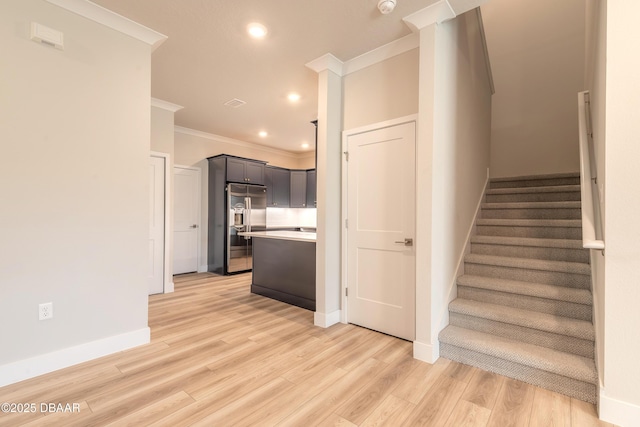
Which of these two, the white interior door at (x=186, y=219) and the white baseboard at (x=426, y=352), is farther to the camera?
the white interior door at (x=186, y=219)

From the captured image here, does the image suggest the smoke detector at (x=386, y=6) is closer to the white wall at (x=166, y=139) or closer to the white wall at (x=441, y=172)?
the white wall at (x=441, y=172)

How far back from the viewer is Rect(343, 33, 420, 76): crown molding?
2.73 meters

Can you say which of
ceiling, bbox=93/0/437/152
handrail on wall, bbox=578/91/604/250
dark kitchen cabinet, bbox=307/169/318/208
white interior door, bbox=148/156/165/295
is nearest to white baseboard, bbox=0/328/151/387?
white interior door, bbox=148/156/165/295

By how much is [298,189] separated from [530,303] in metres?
5.62

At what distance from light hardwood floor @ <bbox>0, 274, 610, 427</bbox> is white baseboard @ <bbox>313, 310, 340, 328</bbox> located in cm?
19

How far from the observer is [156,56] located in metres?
3.12

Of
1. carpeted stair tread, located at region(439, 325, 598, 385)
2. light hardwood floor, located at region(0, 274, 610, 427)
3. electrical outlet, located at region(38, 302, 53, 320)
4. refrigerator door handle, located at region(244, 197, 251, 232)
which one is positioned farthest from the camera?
refrigerator door handle, located at region(244, 197, 251, 232)

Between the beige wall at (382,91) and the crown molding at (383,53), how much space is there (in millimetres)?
39

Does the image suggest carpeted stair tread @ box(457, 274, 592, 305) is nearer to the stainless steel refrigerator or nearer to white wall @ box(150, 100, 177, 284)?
white wall @ box(150, 100, 177, 284)

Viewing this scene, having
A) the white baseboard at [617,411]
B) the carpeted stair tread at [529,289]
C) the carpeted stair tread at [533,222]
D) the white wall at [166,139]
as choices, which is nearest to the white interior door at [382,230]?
the carpeted stair tread at [529,289]

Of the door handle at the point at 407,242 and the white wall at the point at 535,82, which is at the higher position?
the white wall at the point at 535,82

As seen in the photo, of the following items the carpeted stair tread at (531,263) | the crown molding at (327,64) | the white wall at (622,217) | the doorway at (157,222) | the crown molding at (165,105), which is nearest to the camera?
the white wall at (622,217)

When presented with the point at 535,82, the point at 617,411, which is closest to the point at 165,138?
the point at 617,411

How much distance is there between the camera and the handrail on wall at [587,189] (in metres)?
1.78
